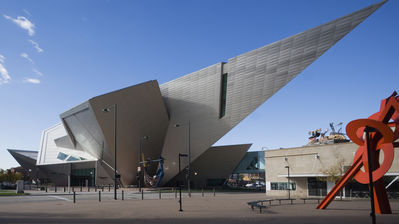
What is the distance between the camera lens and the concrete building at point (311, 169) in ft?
110

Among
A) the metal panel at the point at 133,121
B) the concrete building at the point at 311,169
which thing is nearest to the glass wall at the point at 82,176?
the metal panel at the point at 133,121

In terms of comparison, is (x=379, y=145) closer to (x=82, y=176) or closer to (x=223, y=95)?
(x=223, y=95)

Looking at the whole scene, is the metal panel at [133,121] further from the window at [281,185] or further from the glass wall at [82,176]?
the glass wall at [82,176]

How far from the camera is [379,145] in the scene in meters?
17.0

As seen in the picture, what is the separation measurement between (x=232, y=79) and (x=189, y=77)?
643cm

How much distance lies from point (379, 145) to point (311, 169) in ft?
67.6

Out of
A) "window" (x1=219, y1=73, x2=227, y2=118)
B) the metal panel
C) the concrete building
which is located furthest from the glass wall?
the concrete building

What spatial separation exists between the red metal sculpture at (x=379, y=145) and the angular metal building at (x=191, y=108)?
1789 centimetres

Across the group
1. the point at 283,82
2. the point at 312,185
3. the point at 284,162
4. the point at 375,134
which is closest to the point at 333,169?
the point at 312,185

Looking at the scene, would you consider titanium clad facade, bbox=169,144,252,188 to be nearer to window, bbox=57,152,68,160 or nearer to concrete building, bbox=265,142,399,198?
concrete building, bbox=265,142,399,198

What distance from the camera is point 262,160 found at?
62.9 metres

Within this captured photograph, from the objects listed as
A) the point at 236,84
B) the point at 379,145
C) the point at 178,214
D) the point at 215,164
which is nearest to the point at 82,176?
the point at 215,164

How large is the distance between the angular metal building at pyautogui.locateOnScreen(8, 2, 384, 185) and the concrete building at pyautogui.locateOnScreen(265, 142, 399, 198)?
22.6ft

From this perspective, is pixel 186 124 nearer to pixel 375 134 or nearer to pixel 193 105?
pixel 193 105
